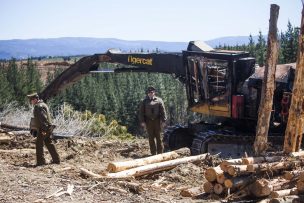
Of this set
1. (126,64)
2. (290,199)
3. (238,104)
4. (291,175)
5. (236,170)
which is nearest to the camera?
(290,199)

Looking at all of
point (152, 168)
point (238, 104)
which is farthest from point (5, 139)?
point (238, 104)

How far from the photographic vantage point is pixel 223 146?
1170 centimetres

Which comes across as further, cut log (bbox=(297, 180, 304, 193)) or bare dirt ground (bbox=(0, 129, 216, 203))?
bare dirt ground (bbox=(0, 129, 216, 203))

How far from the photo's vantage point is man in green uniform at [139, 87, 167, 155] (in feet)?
37.5

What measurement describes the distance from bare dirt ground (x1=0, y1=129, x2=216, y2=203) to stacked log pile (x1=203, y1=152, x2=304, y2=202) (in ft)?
1.38

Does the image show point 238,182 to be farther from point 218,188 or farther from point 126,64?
point 126,64

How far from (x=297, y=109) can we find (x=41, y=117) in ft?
18.3

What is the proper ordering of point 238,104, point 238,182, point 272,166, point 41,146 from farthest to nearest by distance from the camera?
point 238,104, point 41,146, point 272,166, point 238,182

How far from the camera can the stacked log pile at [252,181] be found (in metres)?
7.51

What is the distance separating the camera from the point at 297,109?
30.2 feet

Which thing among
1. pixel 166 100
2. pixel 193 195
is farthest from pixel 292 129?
pixel 166 100

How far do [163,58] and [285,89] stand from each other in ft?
11.0

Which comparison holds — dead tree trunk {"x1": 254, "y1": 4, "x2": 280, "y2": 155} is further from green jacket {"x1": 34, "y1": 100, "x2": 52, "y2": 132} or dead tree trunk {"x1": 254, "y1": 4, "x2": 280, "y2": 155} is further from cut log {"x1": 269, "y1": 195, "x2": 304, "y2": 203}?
green jacket {"x1": 34, "y1": 100, "x2": 52, "y2": 132}

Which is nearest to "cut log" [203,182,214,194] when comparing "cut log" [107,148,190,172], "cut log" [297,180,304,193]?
"cut log" [297,180,304,193]
